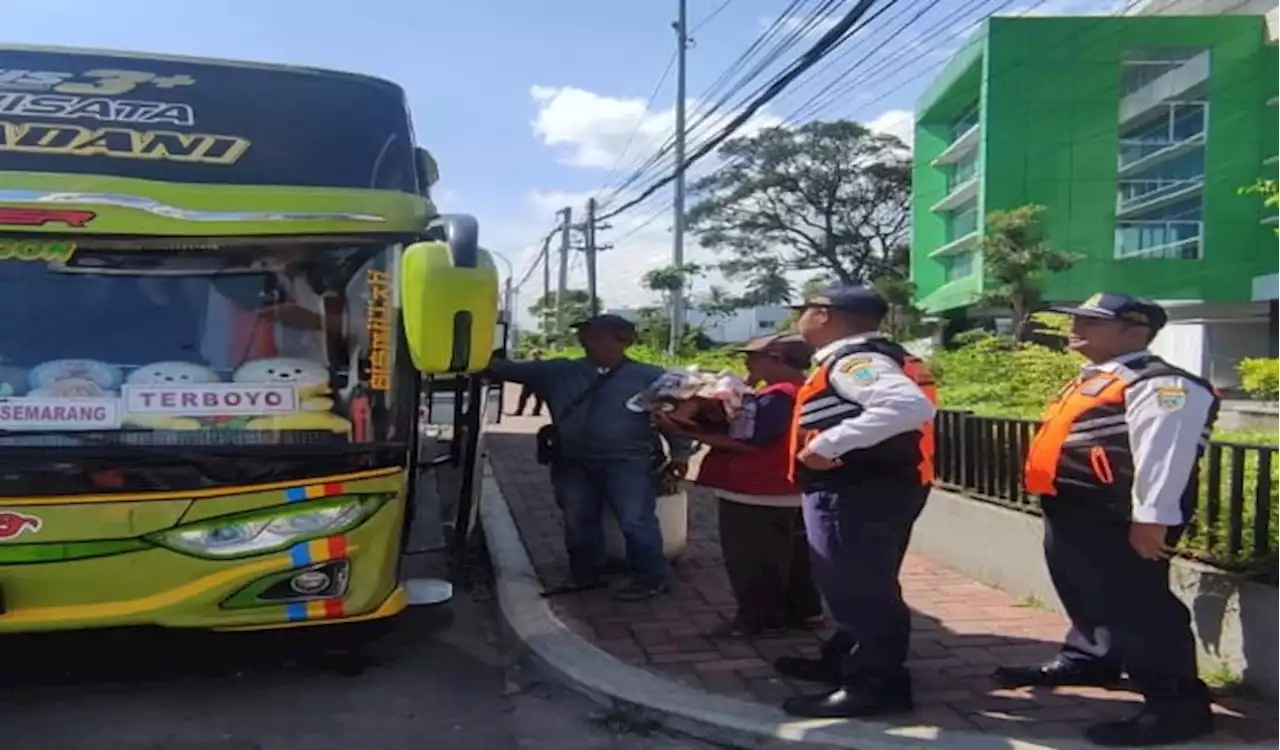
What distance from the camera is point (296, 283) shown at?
Answer: 4.85 metres

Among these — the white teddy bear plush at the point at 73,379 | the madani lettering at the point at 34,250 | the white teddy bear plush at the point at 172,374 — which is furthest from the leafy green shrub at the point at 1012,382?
the madani lettering at the point at 34,250

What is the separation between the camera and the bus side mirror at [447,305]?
4.52 meters

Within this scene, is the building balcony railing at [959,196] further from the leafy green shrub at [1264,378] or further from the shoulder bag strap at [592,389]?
the shoulder bag strap at [592,389]

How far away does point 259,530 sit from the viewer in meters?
4.64

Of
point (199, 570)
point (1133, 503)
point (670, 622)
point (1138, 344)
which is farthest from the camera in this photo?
point (670, 622)

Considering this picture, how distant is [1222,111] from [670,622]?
39429mm

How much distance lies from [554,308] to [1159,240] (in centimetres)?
3184

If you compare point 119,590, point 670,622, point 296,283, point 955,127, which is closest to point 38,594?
point 119,590

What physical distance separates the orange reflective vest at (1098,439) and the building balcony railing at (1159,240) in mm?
38891

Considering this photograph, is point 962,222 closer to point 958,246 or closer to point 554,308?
point 958,246

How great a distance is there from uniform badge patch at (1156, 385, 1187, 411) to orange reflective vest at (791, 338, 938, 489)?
30.5 inches

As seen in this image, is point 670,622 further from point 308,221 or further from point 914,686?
point 308,221

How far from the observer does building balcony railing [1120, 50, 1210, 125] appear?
39.4 m

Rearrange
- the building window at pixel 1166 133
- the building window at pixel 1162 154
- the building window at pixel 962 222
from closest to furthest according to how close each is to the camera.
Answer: the building window at pixel 1162 154 → the building window at pixel 1166 133 → the building window at pixel 962 222
